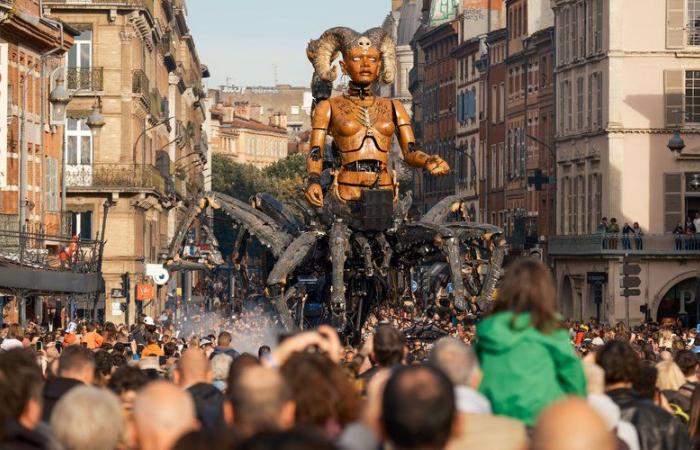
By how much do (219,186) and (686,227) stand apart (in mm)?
100596

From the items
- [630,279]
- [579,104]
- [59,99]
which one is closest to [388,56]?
[59,99]

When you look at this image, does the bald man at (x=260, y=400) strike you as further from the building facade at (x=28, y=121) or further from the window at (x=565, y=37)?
the window at (x=565, y=37)

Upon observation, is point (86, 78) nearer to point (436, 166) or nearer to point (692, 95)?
point (692, 95)

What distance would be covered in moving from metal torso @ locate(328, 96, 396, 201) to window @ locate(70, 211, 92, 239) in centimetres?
5291

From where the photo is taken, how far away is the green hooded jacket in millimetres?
12203

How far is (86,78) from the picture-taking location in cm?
7881

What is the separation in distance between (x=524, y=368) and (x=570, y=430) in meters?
2.96

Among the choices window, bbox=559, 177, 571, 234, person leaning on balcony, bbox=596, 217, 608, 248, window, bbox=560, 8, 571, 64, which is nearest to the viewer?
person leaning on balcony, bbox=596, 217, 608, 248

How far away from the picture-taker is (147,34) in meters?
84.6

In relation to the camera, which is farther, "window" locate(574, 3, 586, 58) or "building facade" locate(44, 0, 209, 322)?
"window" locate(574, 3, 586, 58)

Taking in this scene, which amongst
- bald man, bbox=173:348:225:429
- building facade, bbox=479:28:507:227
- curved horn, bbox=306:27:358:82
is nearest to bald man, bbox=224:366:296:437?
bald man, bbox=173:348:225:429

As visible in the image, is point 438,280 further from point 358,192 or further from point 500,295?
point 500,295

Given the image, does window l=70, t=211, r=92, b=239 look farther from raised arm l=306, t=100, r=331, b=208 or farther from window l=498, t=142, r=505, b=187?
raised arm l=306, t=100, r=331, b=208

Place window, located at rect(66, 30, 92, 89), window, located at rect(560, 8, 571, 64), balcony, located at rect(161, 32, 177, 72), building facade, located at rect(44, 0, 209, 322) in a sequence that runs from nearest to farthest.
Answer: window, located at rect(66, 30, 92, 89) < building facade, located at rect(44, 0, 209, 322) < window, located at rect(560, 8, 571, 64) < balcony, located at rect(161, 32, 177, 72)
